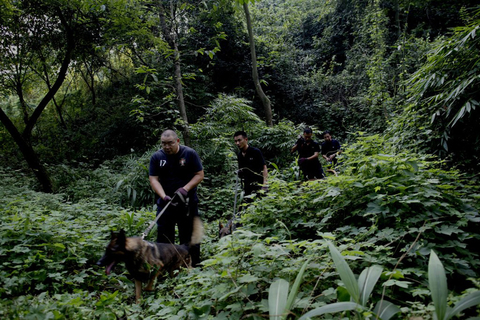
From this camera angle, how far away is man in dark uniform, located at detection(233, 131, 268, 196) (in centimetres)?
494

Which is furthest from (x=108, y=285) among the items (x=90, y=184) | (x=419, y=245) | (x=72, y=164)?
(x=72, y=164)

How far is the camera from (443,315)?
129cm

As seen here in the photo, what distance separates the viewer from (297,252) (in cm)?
198

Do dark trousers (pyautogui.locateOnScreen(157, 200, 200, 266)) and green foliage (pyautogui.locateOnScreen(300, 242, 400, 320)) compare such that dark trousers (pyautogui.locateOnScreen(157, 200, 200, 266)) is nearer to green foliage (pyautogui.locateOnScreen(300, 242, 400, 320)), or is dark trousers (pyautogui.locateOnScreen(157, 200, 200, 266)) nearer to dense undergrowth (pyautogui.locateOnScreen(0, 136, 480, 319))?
dense undergrowth (pyautogui.locateOnScreen(0, 136, 480, 319))

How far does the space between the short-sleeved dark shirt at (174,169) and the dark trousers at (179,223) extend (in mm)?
222

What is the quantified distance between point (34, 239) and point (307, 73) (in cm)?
1607

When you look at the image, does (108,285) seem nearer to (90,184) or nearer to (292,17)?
(90,184)

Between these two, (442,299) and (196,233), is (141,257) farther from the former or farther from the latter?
(442,299)

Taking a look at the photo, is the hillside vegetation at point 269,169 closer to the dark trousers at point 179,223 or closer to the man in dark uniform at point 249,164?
the dark trousers at point 179,223

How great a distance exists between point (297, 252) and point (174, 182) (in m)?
2.28

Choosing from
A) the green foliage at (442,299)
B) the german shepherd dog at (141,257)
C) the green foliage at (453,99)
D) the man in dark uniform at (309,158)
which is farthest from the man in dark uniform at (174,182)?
the man in dark uniform at (309,158)

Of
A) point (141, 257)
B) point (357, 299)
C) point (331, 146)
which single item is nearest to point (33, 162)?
point (141, 257)

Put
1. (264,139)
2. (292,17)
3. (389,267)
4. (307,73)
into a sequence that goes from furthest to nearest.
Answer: (292,17)
(307,73)
(264,139)
(389,267)

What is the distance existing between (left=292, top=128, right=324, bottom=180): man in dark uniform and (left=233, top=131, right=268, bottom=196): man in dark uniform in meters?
1.99
